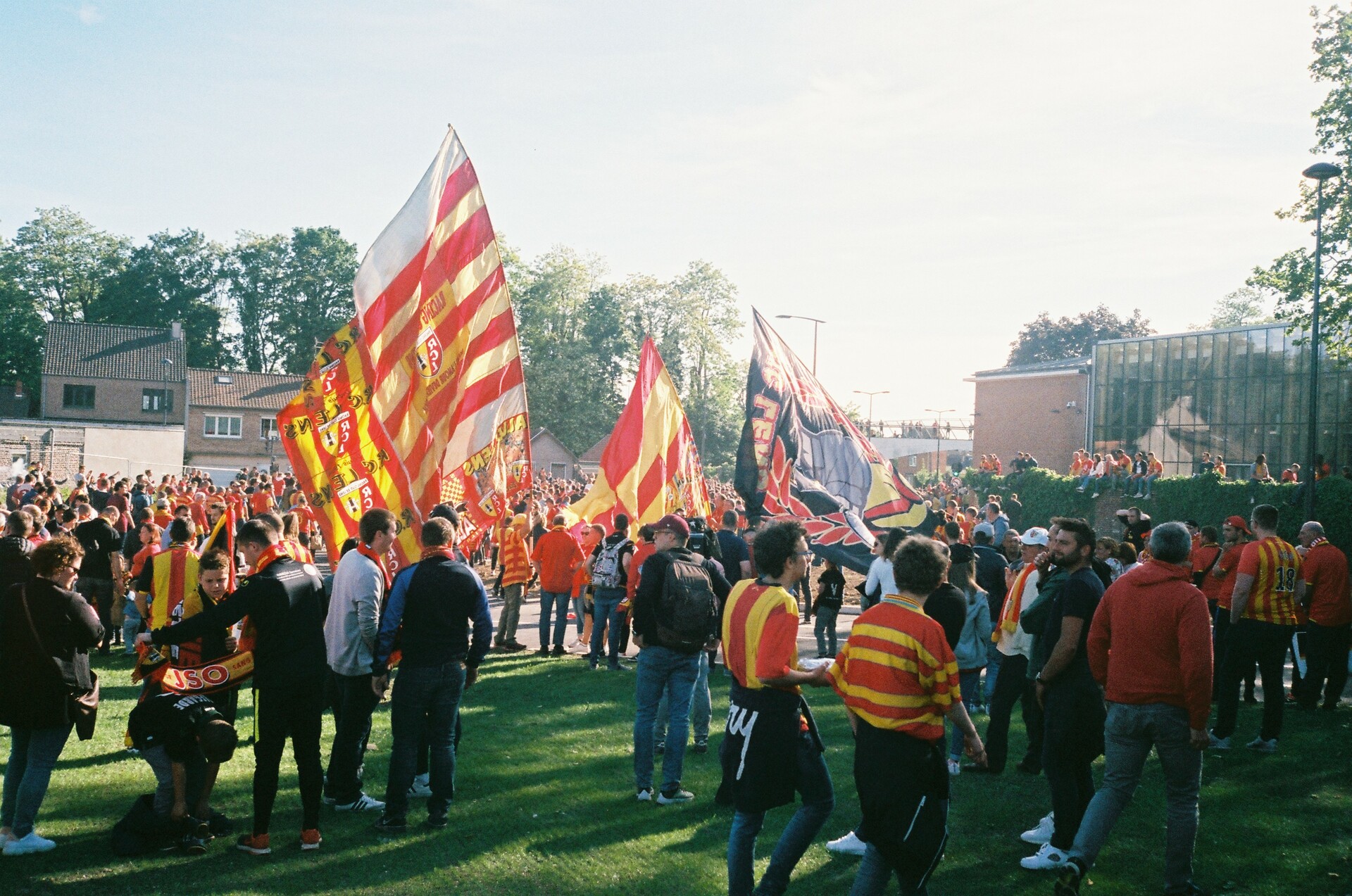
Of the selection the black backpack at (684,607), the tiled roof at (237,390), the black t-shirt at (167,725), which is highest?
the tiled roof at (237,390)

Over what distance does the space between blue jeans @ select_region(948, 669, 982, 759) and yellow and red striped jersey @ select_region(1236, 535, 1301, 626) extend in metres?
2.40

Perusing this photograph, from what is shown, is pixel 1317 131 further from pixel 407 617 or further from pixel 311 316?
pixel 311 316

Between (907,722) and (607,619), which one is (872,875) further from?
(607,619)

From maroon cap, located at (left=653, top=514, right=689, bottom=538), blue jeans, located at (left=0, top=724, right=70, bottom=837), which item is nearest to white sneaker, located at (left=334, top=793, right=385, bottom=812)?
blue jeans, located at (left=0, top=724, right=70, bottom=837)

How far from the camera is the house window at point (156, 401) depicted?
6278 centimetres

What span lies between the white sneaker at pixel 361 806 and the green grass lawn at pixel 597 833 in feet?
0.26

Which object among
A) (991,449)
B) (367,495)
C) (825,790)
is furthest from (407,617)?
(991,449)

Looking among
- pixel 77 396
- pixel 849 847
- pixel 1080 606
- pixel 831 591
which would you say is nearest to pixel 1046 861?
pixel 849 847

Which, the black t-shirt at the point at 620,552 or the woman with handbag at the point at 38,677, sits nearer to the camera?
the woman with handbag at the point at 38,677

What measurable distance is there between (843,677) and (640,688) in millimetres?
2702

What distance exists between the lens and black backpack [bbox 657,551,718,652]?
6.82 m

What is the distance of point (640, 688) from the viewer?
6.95 m

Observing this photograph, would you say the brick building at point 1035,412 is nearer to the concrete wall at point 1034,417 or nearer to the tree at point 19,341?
the concrete wall at point 1034,417

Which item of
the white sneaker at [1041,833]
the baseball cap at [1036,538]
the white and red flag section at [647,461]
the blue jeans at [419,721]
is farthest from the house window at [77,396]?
the white sneaker at [1041,833]
